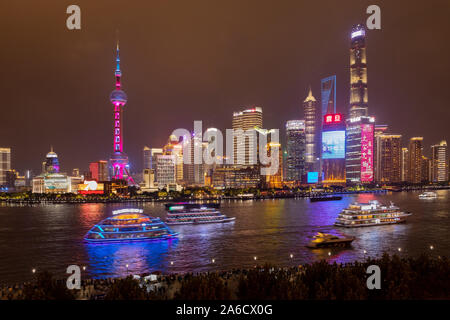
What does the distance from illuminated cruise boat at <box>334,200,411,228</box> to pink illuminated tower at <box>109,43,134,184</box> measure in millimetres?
129259

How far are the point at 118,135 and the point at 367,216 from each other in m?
140

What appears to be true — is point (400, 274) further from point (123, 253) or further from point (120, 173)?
point (120, 173)

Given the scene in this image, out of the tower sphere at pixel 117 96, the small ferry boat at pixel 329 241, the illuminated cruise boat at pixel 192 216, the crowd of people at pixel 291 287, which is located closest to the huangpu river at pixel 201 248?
the small ferry boat at pixel 329 241

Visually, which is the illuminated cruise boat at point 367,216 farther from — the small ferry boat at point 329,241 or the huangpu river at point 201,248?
the small ferry boat at point 329,241

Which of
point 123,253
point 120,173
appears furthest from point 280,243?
point 120,173

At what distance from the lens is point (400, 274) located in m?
23.4

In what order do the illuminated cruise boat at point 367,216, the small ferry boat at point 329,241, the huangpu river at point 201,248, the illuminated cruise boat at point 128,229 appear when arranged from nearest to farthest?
the huangpu river at point 201,248
the small ferry boat at point 329,241
the illuminated cruise boat at point 128,229
the illuminated cruise boat at point 367,216

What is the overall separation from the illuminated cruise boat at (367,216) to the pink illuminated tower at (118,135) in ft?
424

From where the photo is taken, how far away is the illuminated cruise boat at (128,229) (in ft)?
157

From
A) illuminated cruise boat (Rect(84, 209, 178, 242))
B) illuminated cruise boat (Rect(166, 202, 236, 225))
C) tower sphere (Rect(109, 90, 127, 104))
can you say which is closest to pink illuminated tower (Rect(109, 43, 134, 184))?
tower sphere (Rect(109, 90, 127, 104))

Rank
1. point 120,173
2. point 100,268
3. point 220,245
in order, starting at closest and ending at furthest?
point 100,268 < point 220,245 < point 120,173

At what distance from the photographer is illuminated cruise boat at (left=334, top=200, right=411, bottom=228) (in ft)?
198
